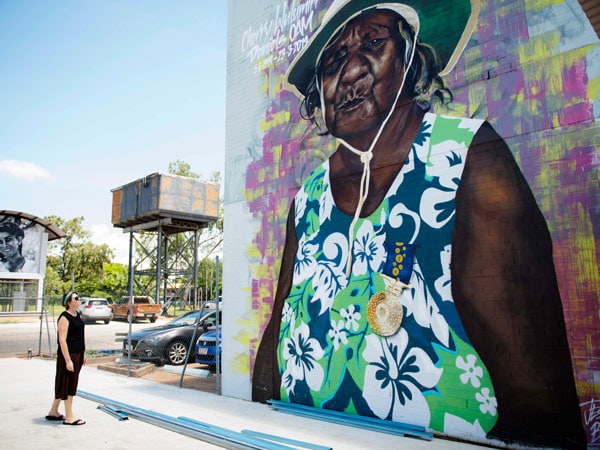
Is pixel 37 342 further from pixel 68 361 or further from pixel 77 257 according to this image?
pixel 77 257

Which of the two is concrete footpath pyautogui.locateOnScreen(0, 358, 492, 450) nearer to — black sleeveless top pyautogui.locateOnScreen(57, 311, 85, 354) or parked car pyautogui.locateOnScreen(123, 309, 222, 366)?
black sleeveless top pyautogui.locateOnScreen(57, 311, 85, 354)

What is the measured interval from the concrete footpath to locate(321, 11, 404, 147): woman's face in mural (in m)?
4.07

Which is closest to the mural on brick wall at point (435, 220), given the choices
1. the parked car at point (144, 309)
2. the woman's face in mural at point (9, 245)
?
the parked car at point (144, 309)

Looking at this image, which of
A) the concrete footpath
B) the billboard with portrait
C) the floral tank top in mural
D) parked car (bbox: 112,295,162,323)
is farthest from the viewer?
the billboard with portrait

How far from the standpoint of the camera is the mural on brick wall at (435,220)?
4.63 metres

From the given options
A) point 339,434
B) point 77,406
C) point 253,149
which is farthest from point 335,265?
point 77,406

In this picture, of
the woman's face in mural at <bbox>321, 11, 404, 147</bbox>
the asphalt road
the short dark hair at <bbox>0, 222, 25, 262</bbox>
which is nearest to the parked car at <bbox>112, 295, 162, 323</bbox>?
the asphalt road

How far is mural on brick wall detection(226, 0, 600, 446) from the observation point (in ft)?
15.2

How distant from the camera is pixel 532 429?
15.1 feet

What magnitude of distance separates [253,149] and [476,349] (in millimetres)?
5307

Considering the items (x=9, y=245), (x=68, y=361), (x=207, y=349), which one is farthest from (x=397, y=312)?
(x=9, y=245)
